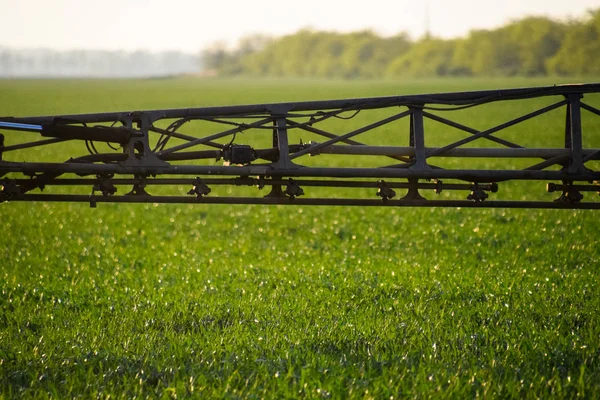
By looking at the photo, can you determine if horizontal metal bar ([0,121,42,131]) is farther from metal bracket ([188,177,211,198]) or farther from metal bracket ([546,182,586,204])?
metal bracket ([546,182,586,204])

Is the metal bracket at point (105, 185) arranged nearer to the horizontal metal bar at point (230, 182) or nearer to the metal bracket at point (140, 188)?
the horizontal metal bar at point (230, 182)

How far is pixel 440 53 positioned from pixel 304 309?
142 feet

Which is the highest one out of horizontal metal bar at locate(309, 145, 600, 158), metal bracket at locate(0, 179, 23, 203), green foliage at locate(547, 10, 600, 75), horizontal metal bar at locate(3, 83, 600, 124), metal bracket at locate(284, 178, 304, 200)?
green foliage at locate(547, 10, 600, 75)

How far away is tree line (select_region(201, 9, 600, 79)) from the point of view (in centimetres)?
2914

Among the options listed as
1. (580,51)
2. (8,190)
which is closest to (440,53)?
(580,51)

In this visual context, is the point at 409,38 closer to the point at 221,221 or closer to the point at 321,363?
the point at 221,221

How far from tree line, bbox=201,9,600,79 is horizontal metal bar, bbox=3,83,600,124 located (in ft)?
58.0

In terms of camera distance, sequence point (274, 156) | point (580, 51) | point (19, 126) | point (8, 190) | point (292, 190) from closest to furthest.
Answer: point (19, 126) → point (8, 190) → point (292, 190) → point (274, 156) → point (580, 51)

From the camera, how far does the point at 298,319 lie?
965 cm

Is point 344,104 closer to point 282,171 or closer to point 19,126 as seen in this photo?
point 282,171

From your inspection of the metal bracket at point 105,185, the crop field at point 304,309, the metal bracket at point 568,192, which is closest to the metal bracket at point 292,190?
the crop field at point 304,309

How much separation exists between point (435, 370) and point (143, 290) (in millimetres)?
5167

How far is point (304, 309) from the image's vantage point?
10.1 m

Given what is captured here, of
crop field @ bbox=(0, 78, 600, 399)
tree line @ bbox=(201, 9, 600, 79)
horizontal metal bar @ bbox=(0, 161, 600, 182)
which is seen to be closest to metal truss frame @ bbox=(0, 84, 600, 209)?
horizontal metal bar @ bbox=(0, 161, 600, 182)
